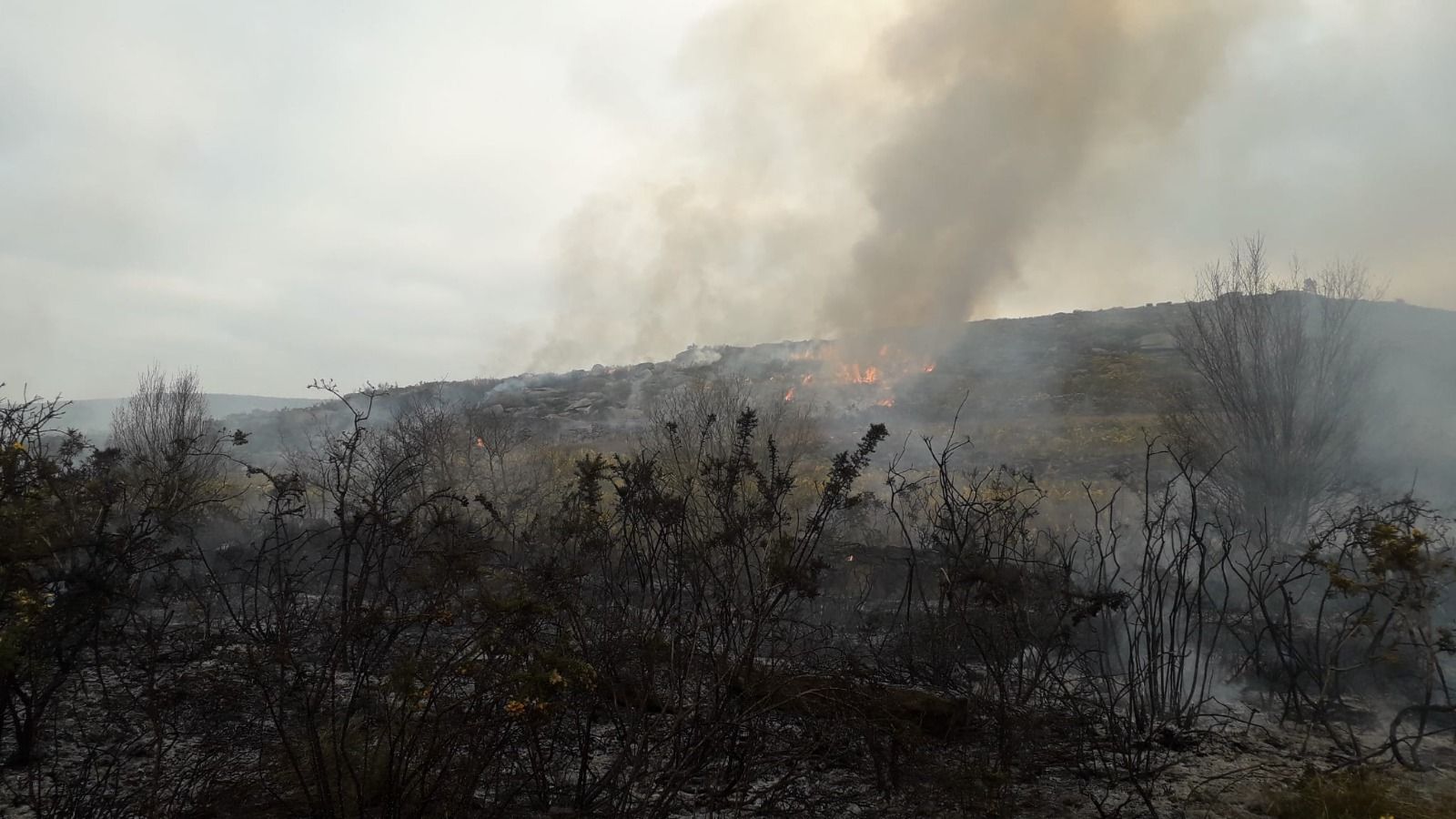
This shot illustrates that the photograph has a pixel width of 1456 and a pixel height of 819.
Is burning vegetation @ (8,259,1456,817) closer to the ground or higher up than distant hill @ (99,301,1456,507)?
closer to the ground

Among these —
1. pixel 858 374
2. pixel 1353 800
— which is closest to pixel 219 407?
pixel 858 374

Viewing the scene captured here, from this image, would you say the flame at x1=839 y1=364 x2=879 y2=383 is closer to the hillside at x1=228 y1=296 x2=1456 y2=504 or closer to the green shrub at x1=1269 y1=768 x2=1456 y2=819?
the hillside at x1=228 y1=296 x2=1456 y2=504

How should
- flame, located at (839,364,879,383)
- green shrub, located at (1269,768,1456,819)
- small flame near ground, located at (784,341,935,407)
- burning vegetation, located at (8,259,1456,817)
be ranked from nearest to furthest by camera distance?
1. burning vegetation, located at (8,259,1456,817)
2. green shrub, located at (1269,768,1456,819)
3. small flame near ground, located at (784,341,935,407)
4. flame, located at (839,364,879,383)

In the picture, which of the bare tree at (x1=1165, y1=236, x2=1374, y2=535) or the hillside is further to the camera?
the hillside

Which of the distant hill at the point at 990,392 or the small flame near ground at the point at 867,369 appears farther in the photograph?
the small flame near ground at the point at 867,369

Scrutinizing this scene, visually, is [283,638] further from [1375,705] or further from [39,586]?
[1375,705]

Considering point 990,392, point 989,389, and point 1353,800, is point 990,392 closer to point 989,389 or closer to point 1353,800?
point 989,389

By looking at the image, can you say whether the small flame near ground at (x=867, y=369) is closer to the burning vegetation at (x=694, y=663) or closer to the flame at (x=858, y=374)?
the flame at (x=858, y=374)

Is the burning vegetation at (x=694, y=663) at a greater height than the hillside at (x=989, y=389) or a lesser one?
lesser

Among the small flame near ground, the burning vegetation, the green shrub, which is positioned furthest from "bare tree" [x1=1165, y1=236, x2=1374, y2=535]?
the small flame near ground

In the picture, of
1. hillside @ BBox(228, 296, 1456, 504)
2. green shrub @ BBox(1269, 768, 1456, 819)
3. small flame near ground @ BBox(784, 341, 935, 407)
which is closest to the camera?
green shrub @ BBox(1269, 768, 1456, 819)

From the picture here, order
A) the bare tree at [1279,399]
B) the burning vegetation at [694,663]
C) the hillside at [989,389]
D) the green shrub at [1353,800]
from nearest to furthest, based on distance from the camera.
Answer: the burning vegetation at [694,663] < the green shrub at [1353,800] < the bare tree at [1279,399] < the hillside at [989,389]

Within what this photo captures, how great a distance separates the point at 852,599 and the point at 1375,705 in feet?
18.7

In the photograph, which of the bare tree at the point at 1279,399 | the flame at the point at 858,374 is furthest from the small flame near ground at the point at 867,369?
the bare tree at the point at 1279,399
